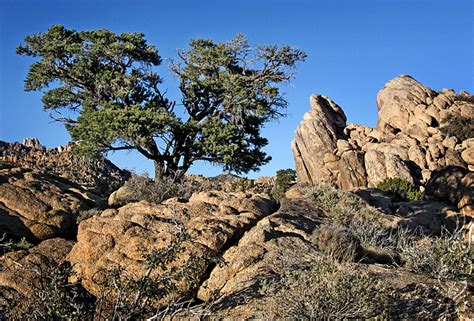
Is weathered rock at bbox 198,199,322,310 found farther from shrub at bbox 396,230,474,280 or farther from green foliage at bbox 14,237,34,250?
green foliage at bbox 14,237,34,250

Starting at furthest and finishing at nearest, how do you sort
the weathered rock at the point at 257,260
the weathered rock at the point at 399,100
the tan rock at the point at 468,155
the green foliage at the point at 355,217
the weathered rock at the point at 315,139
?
the weathered rock at the point at 399,100 < the weathered rock at the point at 315,139 < the tan rock at the point at 468,155 < the green foliage at the point at 355,217 < the weathered rock at the point at 257,260

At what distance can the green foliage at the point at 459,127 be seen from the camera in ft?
124

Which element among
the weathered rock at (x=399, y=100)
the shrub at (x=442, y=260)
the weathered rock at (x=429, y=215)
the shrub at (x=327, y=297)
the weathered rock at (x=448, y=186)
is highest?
the weathered rock at (x=399, y=100)

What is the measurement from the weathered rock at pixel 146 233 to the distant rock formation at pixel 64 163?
14848mm

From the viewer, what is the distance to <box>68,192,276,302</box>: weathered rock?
339 inches

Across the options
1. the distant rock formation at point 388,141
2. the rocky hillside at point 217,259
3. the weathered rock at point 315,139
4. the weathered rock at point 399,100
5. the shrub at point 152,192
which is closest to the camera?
the rocky hillside at point 217,259

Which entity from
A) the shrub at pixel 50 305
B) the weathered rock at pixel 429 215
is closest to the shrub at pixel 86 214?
the shrub at pixel 50 305

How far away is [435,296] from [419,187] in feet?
84.0

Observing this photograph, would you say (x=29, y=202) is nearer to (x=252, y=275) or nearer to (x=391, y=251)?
(x=252, y=275)

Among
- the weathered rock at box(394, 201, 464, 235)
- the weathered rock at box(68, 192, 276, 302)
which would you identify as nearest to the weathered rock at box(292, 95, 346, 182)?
the weathered rock at box(394, 201, 464, 235)

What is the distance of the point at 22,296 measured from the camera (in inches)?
319

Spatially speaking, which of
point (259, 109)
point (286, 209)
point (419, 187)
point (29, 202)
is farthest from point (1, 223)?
point (419, 187)

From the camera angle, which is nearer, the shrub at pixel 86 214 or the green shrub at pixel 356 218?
the green shrub at pixel 356 218

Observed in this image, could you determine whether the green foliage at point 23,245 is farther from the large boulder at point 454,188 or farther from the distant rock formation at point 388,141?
the distant rock formation at point 388,141
